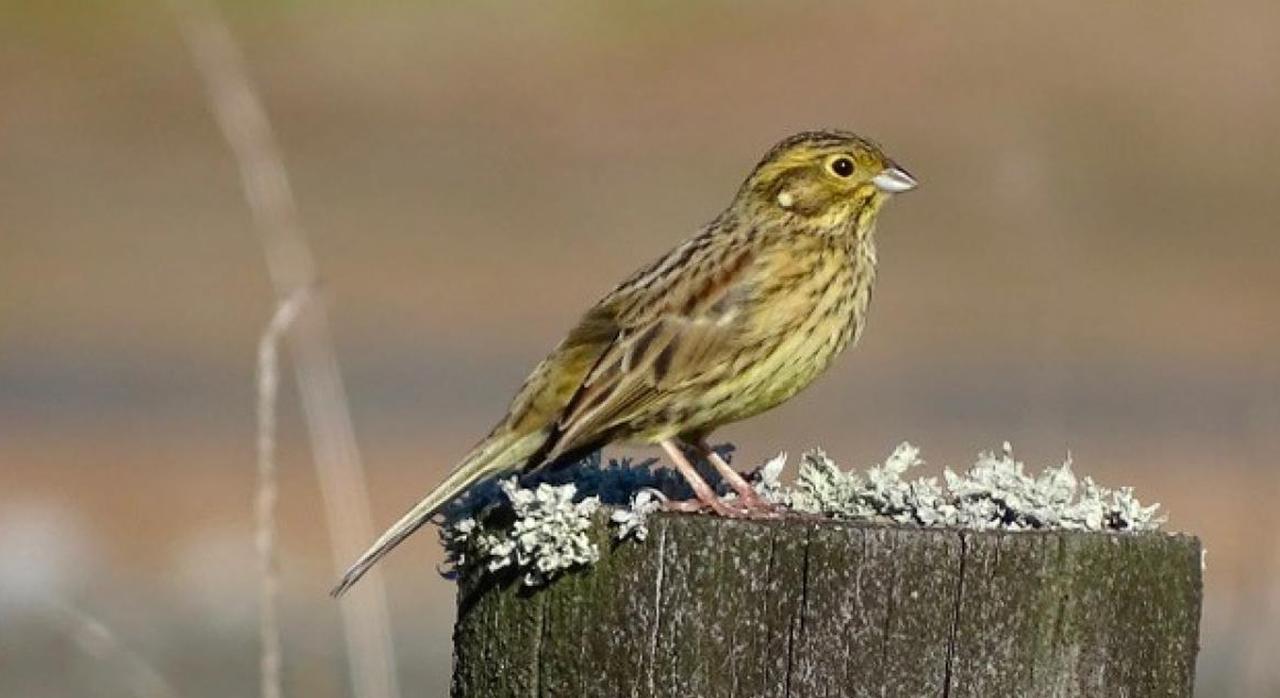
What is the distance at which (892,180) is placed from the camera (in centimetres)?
757

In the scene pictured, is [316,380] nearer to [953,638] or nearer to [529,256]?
[953,638]

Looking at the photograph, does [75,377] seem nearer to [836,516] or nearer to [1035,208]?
[1035,208]

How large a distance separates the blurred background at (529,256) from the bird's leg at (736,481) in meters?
1.19

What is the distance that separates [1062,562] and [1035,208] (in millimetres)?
3785

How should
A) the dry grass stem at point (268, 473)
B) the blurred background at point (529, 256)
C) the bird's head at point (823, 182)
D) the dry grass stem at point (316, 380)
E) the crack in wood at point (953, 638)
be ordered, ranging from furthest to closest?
the blurred background at point (529, 256) → the bird's head at point (823, 182) → the dry grass stem at point (316, 380) → the dry grass stem at point (268, 473) → the crack in wood at point (953, 638)

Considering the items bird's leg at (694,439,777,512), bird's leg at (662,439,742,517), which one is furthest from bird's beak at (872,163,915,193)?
bird's leg at (662,439,742,517)

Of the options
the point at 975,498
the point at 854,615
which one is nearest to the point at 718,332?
the point at 975,498

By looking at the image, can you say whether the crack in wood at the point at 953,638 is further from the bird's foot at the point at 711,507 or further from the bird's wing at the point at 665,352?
the bird's wing at the point at 665,352

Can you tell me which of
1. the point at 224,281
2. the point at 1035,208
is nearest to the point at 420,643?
the point at 1035,208

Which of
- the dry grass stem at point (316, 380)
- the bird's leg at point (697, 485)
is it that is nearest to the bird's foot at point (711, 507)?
the bird's leg at point (697, 485)

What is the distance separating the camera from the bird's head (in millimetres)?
7512

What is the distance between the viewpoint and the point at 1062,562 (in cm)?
532

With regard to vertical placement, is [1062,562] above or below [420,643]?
below

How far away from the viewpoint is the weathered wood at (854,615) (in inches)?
207
